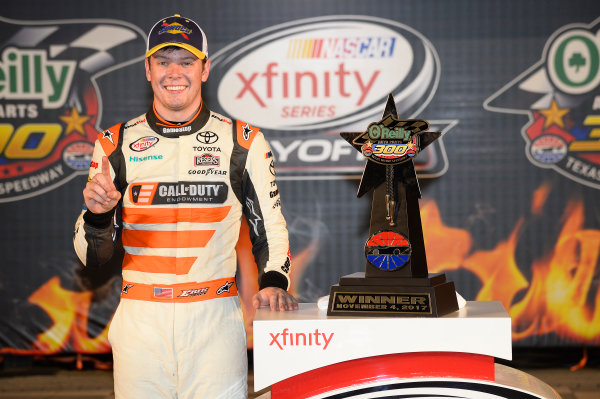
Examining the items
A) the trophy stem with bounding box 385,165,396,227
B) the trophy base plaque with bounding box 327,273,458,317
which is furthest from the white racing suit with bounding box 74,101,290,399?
the trophy stem with bounding box 385,165,396,227

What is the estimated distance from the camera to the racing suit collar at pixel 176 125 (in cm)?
195

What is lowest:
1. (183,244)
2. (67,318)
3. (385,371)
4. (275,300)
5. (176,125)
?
(67,318)

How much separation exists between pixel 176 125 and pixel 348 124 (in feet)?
8.13

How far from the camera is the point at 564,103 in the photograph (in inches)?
169

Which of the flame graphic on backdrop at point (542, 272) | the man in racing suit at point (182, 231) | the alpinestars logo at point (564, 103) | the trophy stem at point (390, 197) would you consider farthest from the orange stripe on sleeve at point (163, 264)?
the alpinestars logo at point (564, 103)

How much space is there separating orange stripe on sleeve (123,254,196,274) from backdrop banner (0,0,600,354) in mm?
2437

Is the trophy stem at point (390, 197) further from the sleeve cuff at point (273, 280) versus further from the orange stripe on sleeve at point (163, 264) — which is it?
the orange stripe on sleeve at point (163, 264)

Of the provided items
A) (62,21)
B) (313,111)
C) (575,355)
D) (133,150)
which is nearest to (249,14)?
(313,111)

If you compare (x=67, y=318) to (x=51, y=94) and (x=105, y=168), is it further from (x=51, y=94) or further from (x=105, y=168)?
(x=105, y=168)

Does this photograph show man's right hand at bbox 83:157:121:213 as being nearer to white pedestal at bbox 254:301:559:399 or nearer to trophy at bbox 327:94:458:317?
white pedestal at bbox 254:301:559:399

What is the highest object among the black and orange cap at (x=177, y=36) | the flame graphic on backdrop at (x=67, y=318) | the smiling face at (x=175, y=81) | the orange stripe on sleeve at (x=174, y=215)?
the black and orange cap at (x=177, y=36)

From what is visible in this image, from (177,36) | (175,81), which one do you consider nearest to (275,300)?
(175,81)

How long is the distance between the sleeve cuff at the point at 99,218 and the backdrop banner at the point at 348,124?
99.0 inches

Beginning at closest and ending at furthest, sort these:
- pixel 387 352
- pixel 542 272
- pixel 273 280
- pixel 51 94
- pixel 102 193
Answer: pixel 387 352 < pixel 102 193 < pixel 273 280 < pixel 542 272 < pixel 51 94
